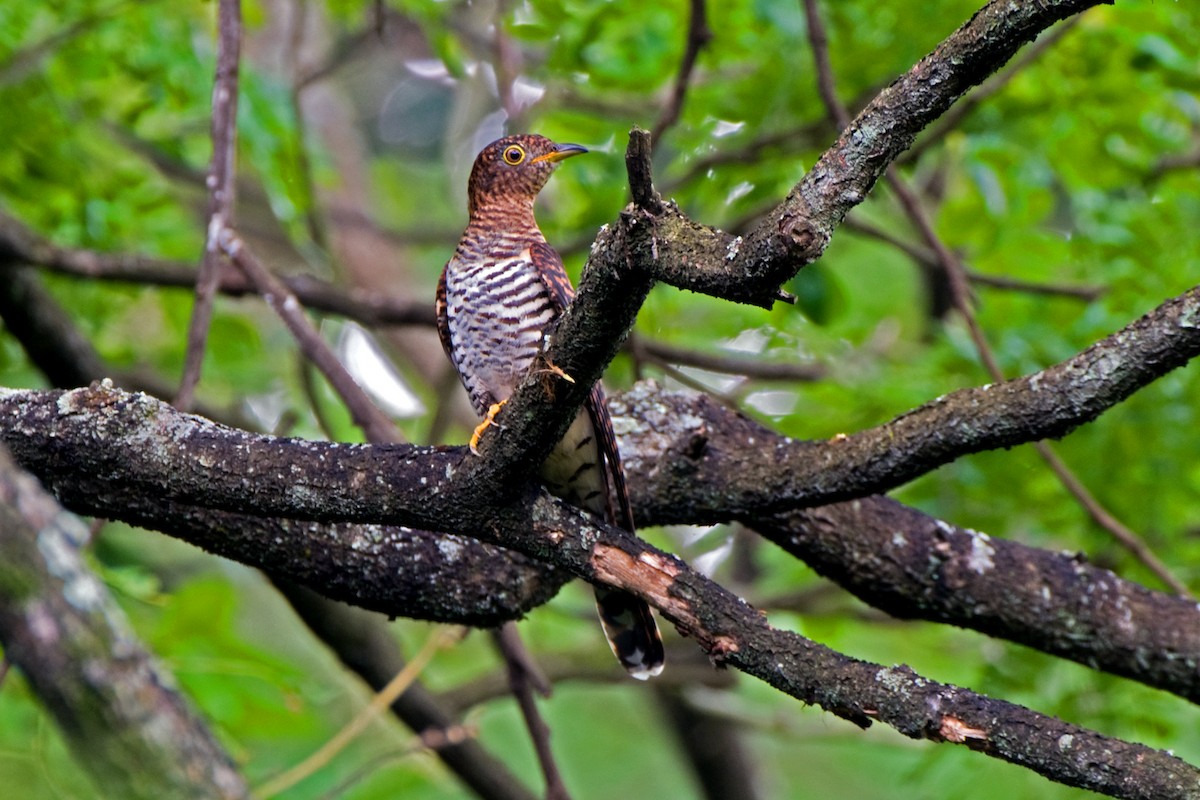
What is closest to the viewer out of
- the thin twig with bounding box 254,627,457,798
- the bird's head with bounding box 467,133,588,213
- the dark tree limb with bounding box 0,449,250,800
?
the dark tree limb with bounding box 0,449,250,800

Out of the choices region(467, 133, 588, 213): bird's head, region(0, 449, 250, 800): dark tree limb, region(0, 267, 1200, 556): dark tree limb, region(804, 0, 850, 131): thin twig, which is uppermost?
region(804, 0, 850, 131): thin twig

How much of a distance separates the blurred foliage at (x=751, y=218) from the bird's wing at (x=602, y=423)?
1104mm

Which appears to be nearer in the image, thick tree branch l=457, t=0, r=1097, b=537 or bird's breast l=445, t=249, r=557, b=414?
thick tree branch l=457, t=0, r=1097, b=537

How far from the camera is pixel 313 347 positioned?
11.8 ft

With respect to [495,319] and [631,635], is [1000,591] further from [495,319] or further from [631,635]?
[495,319]

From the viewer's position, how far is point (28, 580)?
49.6 inches

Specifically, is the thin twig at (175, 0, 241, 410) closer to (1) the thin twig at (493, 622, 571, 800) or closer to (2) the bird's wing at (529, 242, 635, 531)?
(2) the bird's wing at (529, 242, 635, 531)

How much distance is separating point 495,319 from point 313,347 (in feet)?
1.78

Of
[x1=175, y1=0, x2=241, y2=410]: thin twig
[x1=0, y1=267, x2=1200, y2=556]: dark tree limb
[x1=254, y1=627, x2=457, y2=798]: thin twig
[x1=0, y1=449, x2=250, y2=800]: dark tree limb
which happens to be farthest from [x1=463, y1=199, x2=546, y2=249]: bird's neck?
[x1=0, y1=449, x2=250, y2=800]: dark tree limb

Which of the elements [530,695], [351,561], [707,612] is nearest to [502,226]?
[351,561]

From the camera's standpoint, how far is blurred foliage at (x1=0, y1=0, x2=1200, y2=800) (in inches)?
168

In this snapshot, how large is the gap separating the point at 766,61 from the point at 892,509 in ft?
6.82

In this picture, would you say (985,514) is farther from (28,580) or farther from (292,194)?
(28,580)

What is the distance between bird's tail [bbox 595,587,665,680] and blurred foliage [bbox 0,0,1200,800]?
127 cm
